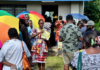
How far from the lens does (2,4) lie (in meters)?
10.2

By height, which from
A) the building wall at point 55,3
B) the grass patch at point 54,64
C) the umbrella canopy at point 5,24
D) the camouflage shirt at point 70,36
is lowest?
the grass patch at point 54,64

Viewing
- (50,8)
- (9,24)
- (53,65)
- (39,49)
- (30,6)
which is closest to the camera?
(9,24)

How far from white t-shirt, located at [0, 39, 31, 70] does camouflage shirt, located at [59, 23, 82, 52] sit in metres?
1.79

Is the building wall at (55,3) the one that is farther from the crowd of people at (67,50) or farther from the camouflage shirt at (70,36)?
the camouflage shirt at (70,36)

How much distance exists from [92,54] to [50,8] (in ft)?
33.4

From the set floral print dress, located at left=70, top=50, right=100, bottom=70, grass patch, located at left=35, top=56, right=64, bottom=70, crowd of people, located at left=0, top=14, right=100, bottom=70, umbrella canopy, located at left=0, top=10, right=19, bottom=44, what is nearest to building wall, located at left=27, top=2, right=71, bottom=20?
grass patch, located at left=35, top=56, right=64, bottom=70

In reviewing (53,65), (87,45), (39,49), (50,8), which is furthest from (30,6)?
(87,45)

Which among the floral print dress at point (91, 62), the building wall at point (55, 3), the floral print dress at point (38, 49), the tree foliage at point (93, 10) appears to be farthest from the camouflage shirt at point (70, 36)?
the tree foliage at point (93, 10)

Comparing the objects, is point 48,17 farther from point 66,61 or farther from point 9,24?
point 9,24

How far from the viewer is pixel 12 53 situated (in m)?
3.22

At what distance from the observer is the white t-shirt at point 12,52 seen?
318 centimetres

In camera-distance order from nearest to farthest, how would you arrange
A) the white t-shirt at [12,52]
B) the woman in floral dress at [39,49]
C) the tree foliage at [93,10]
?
the white t-shirt at [12,52], the woman in floral dress at [39,49], the tree foliage at [93,10]

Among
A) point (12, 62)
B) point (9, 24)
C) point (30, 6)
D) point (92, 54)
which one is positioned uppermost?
point (30, 6)

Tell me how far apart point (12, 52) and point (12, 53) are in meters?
0.02
